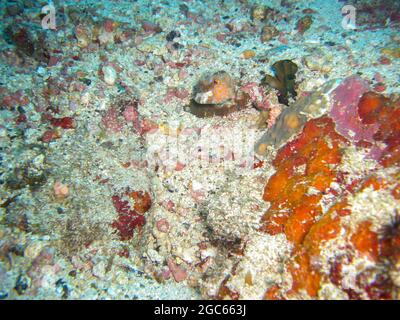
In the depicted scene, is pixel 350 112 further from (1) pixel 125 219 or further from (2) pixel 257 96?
(1) pixel 125 219

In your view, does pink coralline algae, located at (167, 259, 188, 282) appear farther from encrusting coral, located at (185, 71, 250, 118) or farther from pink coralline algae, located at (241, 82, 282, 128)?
pink coralline algae, located at (241, 82, 282, 128)

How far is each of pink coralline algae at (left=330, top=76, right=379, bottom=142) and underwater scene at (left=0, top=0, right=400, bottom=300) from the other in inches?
0.7

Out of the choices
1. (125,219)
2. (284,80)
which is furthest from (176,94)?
(125,219)

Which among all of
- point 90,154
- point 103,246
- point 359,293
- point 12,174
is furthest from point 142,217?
point 359,293

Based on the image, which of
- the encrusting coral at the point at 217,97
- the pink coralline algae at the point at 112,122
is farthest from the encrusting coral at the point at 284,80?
the pink coralline algae at the point at 112,122

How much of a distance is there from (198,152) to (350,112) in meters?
2.15

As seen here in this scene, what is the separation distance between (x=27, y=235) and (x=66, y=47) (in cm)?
358

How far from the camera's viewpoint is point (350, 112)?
3.30m

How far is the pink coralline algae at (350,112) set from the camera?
10.5 feet

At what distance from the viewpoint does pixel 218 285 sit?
10.6 ft

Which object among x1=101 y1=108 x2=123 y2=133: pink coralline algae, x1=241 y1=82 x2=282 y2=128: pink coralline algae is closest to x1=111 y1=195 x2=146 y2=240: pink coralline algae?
x1=101 y1=108 x2=123 y2=133: pink coralline algae

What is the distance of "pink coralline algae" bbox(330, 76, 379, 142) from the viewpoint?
3.20m

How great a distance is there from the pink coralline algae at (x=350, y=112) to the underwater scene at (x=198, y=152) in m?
0.02

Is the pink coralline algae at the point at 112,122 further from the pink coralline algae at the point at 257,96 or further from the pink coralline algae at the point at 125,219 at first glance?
the pink coralline algae at the point at 257,96
